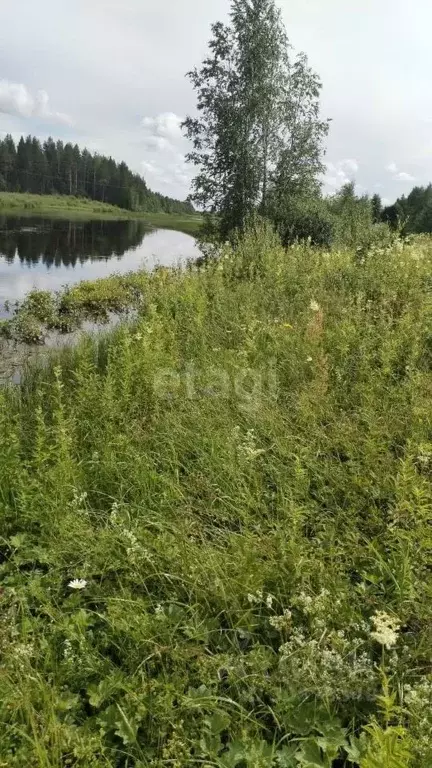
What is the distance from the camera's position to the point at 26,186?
93812mm

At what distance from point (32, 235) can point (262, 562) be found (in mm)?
32844

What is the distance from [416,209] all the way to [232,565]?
216 ft

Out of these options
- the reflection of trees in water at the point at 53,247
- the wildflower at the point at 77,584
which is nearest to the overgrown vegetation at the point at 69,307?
the wildflower at the point at 77,584

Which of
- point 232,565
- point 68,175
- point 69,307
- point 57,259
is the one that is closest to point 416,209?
point 57,259

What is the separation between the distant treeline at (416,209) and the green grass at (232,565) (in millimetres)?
46129

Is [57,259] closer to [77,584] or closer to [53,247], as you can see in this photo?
[53,247]

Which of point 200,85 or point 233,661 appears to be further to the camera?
point 200,85

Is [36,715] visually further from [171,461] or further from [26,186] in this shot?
[26,186]

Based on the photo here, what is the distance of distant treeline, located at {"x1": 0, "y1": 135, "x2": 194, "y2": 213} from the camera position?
93.5 metres

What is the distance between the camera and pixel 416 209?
5838cm

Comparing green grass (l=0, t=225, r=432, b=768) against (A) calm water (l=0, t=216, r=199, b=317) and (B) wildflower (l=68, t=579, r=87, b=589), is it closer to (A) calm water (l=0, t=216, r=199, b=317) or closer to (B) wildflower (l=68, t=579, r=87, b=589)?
(B) wildflower (l=68, t=579, r=87, b=589)

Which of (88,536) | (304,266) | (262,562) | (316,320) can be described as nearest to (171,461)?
(88,536)

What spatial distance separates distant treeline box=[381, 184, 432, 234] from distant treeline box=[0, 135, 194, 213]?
181 feet

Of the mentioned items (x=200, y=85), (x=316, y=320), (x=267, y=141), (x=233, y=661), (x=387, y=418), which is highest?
(x=200, y=85)
